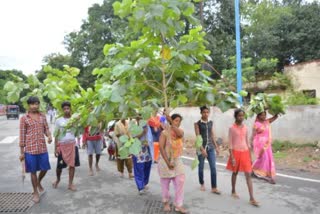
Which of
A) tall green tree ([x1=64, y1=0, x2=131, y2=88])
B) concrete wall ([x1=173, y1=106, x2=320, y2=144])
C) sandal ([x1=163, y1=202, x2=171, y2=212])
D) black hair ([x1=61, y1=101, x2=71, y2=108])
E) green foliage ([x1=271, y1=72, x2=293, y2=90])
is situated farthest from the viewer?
tall green tree ([x1=64, y1=0, x2=131, y2=88])

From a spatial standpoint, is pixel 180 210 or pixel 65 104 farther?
pixel 65 104

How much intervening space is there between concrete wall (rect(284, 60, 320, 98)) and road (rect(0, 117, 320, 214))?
9.74 meters

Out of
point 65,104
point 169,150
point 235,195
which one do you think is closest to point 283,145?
point 235,195

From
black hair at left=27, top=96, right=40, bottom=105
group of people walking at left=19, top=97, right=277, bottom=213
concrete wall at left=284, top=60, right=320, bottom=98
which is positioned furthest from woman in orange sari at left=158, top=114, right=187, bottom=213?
concrete wall at left=284, top=60, right=320, bottom=98

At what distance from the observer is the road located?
5.10 metres

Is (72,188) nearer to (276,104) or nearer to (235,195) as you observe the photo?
(235,195)

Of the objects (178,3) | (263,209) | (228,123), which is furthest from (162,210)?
(228,123)

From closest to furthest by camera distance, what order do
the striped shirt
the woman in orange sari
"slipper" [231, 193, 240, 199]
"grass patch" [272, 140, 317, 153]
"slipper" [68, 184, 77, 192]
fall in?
the woman in orange sari → the striped shirt → "slipper" [231, 193, 240, 199] → "slipper" [68, 184, 77, 192] → "grass patch" [272, 140, 317, 153]

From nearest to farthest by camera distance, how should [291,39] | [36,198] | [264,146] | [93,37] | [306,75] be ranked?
1. [36,198]
2. [264,146]
3. [306,75]
4. [291,39]
5. [93,37]

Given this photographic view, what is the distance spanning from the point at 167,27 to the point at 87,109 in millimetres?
1553

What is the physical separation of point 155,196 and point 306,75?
42.3 ft

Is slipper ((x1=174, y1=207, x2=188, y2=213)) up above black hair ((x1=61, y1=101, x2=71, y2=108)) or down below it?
below

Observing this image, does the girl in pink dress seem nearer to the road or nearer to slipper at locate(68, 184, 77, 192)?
the road

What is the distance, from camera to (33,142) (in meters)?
5.49
